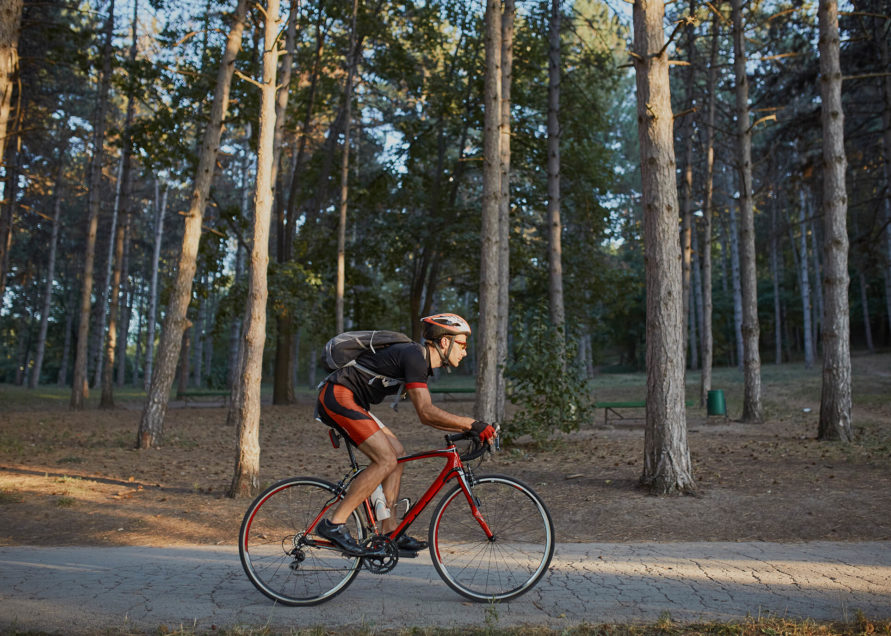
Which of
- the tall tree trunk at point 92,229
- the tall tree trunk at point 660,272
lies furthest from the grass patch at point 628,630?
the tall tree trunk at point 92,229

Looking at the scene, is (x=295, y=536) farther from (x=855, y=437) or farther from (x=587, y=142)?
(x=587, y=142)

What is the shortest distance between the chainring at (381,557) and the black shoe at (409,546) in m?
0.04

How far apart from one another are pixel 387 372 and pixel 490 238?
8.13 metres

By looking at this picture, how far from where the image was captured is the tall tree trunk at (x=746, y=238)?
1627 centimetres

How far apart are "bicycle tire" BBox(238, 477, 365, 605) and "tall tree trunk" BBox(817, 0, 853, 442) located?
1023 cm

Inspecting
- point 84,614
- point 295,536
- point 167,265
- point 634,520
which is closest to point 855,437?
point 634,520

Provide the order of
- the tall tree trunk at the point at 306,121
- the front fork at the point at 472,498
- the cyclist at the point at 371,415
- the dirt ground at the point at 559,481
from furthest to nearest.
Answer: the tall tree trunk at the point at 306,121 < the dirt ground at the point at 559,481 < the front fork at the point at 472,498 < the cyclist at the point at 371,415

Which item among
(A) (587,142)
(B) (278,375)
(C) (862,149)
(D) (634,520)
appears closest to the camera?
(D) (634,520)

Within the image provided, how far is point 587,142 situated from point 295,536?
843 inches

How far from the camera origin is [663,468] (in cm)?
843

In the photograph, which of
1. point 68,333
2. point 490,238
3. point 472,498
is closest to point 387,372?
point 472,498

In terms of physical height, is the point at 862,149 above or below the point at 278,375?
above

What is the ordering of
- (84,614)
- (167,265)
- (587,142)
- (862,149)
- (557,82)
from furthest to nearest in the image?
(167,265), (587,142), (862,149), (557,82), (84,614)

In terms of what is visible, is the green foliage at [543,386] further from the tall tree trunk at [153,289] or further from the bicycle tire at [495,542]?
the tall tree trunk at [153,289]
